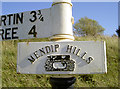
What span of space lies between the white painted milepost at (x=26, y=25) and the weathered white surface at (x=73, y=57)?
5.5 inches

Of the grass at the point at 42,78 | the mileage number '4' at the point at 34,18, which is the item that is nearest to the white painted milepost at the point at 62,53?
the mileage number '4' at the point at 34,18

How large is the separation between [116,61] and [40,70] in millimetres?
2678

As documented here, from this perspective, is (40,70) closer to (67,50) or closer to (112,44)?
(67,50)

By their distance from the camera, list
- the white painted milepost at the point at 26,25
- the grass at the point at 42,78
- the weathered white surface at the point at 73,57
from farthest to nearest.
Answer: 1. the grass at the point at 42,78
2. the white painted milepost at the point at 26,25
3. the weathered white surface at the point at 73,57

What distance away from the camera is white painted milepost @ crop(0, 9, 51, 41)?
107 centimetres

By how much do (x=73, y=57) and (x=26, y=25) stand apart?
51cm

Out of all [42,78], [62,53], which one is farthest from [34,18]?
[42,78]

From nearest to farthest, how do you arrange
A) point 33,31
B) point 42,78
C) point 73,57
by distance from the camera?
point 73,57 → point 33,31 → point 42,78

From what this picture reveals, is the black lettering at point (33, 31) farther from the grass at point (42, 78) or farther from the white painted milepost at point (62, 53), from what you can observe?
the grass at point (42, 78)

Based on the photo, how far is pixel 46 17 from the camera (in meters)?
1.08

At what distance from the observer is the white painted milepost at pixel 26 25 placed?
107cm

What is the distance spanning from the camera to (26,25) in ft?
3.67

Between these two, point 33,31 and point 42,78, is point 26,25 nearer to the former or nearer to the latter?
point 33,31

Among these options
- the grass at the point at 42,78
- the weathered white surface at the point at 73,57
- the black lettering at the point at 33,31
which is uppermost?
the black lettering at the point at 33,31
